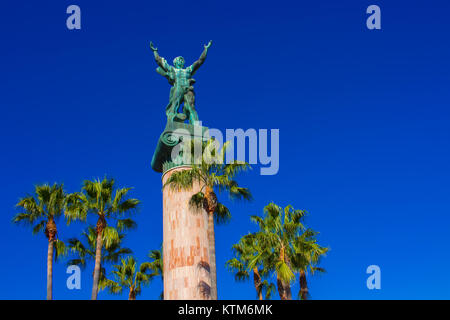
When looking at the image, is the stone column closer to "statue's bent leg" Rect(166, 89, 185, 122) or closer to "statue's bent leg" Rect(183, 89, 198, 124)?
"statue's bent leg" Rect(183, 89, 198, 124)

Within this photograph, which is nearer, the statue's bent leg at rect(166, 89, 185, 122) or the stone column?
the stone column

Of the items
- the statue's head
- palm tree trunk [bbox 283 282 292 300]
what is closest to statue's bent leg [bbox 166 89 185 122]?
the statue's head

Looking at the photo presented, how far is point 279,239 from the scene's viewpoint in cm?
2381

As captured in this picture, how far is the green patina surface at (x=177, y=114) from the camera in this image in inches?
1235

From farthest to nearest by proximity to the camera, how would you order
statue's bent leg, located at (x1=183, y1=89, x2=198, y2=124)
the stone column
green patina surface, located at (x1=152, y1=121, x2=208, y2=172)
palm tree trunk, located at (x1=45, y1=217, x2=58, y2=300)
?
1. statue's bent leg, located at (x1=183, y1=89, x2=198, y2=124)
2. green patina surface, located at (x1=152, y1=121, x2=208, y2=172)
3. the stone column
4. palm tree trunk, located at (x1=45, y1=217, x2=58, y2=300)

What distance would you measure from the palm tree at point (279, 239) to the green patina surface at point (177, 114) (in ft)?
25.9

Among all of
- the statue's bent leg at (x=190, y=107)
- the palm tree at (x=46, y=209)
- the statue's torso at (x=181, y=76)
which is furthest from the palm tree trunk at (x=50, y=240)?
the statue's torso at (x=181, y=76)

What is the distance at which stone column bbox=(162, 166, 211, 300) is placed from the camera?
2786cm

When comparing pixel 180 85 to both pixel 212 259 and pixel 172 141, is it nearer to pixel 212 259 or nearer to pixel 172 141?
pixel 172 141

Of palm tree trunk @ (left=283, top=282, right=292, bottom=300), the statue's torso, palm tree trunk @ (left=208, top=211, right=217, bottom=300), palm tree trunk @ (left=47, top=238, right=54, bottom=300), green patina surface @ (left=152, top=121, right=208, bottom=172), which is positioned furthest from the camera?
Result: the statue's torso

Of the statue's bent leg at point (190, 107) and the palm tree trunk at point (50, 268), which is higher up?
the statue's bent leg at point (190, 107)

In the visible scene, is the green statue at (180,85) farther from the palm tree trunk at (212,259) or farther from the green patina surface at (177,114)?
the palm tree trunk at (212,259)
